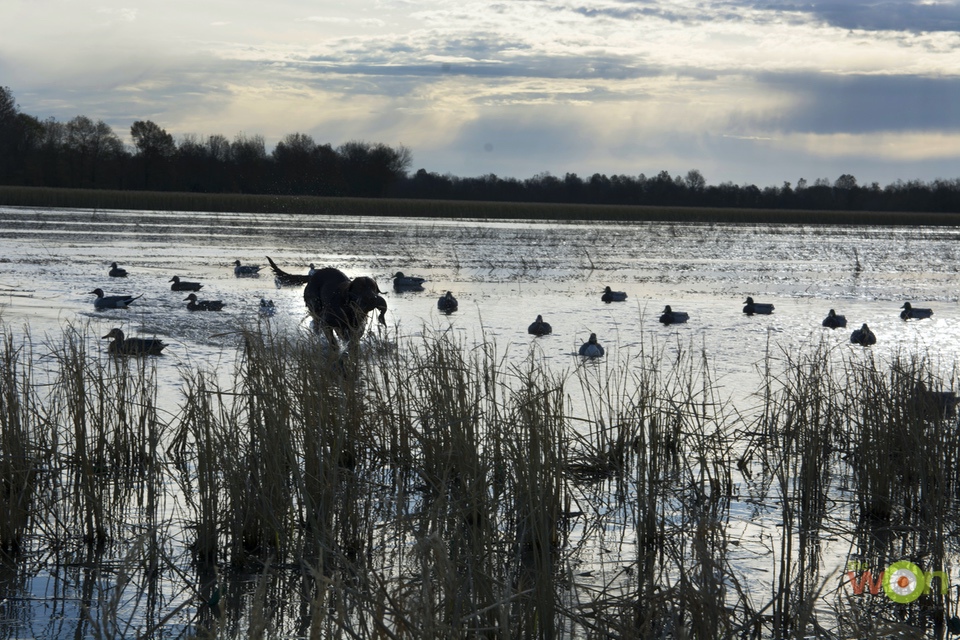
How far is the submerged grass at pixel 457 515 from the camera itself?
3.45 meters

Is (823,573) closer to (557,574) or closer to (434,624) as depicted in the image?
(557,574)

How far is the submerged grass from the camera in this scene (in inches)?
136

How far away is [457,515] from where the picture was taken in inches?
159

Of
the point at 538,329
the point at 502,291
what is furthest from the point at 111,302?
the point at 502,291

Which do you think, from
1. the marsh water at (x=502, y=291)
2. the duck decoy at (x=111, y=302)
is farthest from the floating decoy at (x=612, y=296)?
the duck decoy at (x=111, y=302)

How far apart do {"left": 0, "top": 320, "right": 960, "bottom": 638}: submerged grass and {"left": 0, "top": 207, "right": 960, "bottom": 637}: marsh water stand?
0.98ft

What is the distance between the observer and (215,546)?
4.37 meters

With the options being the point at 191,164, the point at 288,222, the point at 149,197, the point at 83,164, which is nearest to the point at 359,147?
the point at 191,164

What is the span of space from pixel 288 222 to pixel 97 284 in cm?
2584

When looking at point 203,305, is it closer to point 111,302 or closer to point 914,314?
point 111,302

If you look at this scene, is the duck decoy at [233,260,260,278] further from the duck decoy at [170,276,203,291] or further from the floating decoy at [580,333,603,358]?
the floating decoy at [580,333,603,358]

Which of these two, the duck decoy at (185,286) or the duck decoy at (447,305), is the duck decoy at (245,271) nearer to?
the duck decoy at (185,286)

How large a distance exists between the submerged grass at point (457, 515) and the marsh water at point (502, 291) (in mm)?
297

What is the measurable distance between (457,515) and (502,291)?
12444 millimetres
